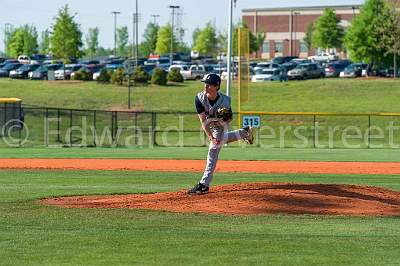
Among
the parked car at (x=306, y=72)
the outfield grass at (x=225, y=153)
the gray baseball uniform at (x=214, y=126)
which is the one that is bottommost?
the outfield grass at (x=225, y=153)

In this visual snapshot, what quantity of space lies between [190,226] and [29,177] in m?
9.85

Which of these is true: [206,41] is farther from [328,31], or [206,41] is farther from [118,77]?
[118,77]

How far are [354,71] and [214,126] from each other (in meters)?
64.1

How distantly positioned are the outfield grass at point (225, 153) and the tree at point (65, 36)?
42349mm

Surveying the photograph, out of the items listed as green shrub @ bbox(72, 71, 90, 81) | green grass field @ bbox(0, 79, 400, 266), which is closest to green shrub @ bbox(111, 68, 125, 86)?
green shrub @ bbox(72, 71, 90, 81)

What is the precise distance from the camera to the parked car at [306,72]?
75625 millimetres

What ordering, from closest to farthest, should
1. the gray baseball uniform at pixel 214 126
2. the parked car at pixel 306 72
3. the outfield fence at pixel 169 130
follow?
the gray baseball uniform at pixel 214 126 < the outfield fence at pixel 169 130 < the parked car at pixel 306 72

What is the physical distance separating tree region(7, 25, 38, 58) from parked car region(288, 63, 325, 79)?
50825 millimetres

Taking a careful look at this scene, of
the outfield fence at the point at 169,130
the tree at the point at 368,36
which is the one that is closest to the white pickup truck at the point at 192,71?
the tree at the point at 368,36

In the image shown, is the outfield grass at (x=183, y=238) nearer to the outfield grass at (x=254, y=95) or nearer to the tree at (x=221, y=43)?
the outfield grass at (x=254, y=95)

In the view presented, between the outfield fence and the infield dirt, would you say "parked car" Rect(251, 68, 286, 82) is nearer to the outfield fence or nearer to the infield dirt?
the outfield fence

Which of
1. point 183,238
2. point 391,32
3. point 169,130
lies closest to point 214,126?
point 183,238

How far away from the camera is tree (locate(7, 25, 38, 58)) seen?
119 m

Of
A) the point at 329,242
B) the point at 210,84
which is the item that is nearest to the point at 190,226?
the point at 329,242
